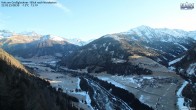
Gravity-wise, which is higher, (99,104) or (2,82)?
(2,82)

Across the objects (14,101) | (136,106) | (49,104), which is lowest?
(136,106)

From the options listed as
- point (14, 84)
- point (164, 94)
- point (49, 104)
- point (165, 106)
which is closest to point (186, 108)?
point (165, 106)

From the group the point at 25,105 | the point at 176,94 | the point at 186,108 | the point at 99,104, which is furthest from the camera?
the point at 176,94

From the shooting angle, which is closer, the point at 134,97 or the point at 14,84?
the point at 14,84

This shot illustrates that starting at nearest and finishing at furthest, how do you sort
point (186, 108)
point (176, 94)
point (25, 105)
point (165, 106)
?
point (25, 105)
point (186, 108)
point (165, 106)
point (176, 94)

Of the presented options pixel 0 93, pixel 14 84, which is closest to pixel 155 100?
pixel 14 84

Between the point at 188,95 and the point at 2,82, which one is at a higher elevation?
the point at 2,82

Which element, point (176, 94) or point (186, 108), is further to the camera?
point (176, 94)

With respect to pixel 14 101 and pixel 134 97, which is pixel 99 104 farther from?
pixel 14 101

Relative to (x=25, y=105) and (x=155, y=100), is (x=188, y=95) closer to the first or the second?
(x=155, y=100)
